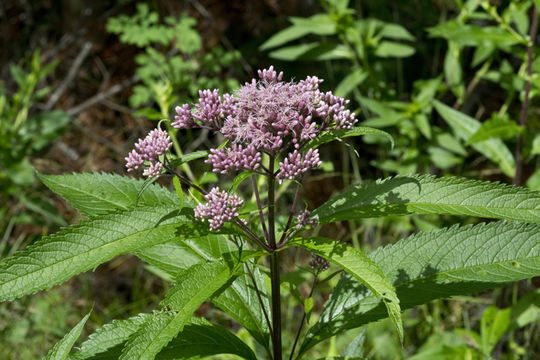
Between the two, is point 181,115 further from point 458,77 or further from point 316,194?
point 316,194

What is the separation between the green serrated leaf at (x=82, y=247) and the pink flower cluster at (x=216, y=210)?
61 millimetres

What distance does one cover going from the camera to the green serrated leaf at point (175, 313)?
Answer: 1.21m

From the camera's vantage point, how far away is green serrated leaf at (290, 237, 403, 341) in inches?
47.7

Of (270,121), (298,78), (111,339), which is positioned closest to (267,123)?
(270,121)

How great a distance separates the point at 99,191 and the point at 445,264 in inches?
41.1

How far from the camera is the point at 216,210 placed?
1335 mm

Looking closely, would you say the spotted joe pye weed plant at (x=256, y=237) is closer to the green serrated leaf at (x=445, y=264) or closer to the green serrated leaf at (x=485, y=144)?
the green serrated leaf at (x=445, y=264)

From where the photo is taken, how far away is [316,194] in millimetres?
4398

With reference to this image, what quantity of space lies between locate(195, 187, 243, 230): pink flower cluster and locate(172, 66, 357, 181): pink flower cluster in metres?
0.07

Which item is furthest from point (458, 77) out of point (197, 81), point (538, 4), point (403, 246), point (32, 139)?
point (32, 139)

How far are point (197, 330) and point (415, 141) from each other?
2215mm

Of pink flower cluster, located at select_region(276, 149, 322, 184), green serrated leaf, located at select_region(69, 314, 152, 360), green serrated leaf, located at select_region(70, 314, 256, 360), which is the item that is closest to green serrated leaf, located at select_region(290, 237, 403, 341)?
pink flower cluster, located at select_region(276, 149, 322, 184)

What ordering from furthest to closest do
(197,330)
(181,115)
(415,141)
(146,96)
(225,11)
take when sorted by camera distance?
(225,11) → (146,96) → (415,141) → (197,330) → (181,115)

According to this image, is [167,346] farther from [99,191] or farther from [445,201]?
[445,201]
